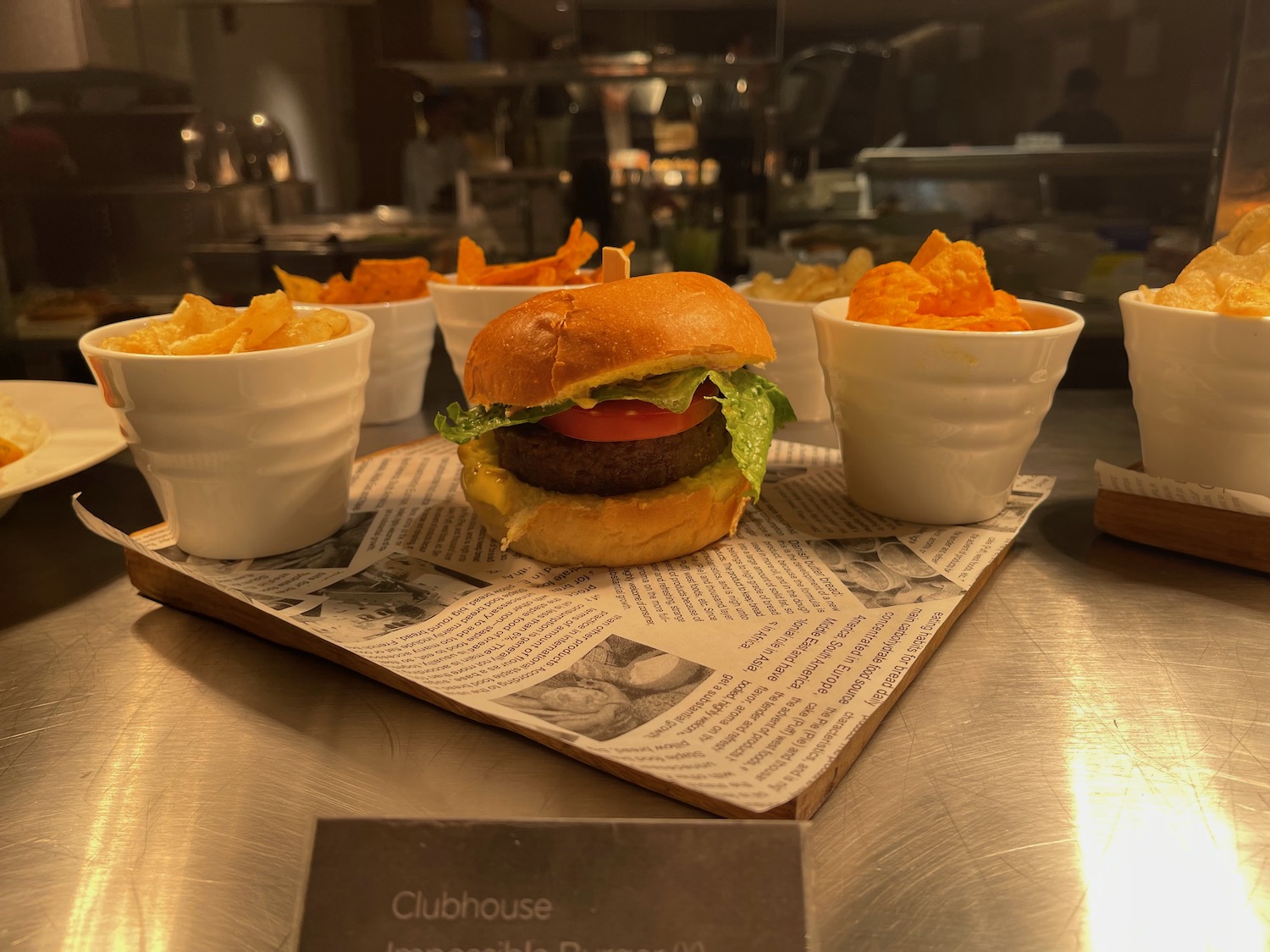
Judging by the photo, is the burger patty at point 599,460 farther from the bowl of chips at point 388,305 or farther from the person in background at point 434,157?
the person in background at point 434,157

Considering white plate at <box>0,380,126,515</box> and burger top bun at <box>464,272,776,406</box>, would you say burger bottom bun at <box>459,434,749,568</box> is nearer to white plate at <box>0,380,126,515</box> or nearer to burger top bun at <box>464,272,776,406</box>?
burger top bun at <box>464,272,776,406</box>

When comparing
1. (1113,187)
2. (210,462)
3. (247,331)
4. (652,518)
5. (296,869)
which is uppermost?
(1113,187)

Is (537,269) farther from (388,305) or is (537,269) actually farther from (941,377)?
(941,377)

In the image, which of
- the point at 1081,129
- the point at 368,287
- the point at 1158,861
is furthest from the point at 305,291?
the point at 1081,129

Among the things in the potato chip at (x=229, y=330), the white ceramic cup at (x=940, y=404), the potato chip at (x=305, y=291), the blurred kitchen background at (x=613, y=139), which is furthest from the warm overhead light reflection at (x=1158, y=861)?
the blurred kitchen background at (x=613, y=139)

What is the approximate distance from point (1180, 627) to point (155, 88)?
358 cm

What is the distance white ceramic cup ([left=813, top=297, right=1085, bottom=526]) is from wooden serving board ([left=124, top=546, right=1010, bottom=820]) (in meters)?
0.16

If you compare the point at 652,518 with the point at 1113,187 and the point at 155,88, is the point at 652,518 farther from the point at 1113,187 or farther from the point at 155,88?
the point at 155,88

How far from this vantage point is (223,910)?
0.86 meters

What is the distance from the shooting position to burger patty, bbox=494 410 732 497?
60.4 inches

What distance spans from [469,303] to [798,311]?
2.59 ft

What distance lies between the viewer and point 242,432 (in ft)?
4.67

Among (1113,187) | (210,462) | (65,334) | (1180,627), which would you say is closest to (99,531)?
(210,462)

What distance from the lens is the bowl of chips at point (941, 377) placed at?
1541 mm
